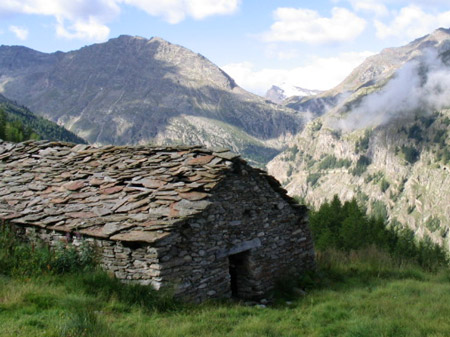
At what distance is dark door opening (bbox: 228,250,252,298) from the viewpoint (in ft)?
41.4

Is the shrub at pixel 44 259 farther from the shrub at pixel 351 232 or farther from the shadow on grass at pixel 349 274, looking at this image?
the shrub at pixel 351 232

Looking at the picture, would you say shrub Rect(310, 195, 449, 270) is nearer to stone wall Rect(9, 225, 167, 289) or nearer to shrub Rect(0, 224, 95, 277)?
stone wall Rect(9, 225, 167, 289)

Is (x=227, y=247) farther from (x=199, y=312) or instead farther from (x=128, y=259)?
(x=128, y=259)

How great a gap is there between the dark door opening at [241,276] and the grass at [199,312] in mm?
1046

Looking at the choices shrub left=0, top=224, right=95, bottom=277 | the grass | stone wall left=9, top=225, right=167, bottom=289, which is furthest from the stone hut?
the grass

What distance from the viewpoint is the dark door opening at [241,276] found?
497 inches

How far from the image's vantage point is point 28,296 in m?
7.87

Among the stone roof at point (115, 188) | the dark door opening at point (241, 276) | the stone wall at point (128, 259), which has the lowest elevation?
the dark door opening at point (241, 276)

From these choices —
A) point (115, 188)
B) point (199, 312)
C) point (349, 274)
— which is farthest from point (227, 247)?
point (349, 274)

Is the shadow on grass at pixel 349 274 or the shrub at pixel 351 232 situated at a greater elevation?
the shadow on grass at pixel 349 274

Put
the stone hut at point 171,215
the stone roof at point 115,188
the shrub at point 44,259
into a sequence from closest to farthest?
the shrub at point 44,259 < the stone hut at point 171,215 < the stone roof at point 115,188

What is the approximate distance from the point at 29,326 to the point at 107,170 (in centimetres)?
778

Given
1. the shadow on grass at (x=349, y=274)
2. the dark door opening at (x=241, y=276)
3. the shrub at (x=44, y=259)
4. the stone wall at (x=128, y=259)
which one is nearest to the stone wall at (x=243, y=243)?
the dark door opening at (x=241, y=276)

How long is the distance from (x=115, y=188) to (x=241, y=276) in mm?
4856
